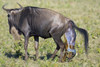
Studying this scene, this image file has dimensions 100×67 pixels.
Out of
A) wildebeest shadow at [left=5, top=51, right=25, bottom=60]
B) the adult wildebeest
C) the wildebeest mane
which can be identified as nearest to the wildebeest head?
the adult wildebeest

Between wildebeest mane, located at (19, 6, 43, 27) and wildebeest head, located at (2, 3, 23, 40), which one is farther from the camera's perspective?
wildebeest head, located at (2, 3, 23, 40)

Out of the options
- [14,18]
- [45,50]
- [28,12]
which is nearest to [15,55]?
[45,50]

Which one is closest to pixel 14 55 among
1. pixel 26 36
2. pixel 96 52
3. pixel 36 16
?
pixel 26 36

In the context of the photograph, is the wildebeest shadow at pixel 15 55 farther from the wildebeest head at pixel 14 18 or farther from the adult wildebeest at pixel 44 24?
the adult wildebeest at pixel 44 24

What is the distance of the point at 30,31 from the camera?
8.13 m

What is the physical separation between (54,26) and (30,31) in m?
0.87

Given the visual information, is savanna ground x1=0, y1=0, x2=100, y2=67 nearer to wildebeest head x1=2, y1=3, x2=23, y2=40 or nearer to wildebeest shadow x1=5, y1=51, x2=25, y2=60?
wildebeest shadow x1=5, y1=51, x2=25, y2=60

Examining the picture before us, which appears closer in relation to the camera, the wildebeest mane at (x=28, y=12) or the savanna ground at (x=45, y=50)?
the savanna ground at (x=45, y=50)

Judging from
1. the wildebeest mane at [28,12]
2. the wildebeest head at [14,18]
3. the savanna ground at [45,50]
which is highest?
the wildebeest mane at [28,12]

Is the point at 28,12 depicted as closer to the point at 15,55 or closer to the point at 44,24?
the point at 44,24

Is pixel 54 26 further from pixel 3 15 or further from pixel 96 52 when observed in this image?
pixel 3 15

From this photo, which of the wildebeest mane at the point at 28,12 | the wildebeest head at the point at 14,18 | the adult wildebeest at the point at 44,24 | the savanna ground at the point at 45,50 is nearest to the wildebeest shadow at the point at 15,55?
the savanna ground at the point at 45,50

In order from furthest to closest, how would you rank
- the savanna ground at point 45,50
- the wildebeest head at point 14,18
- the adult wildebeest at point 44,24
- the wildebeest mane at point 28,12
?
1. the wildebeest head at point 14,18
2. the wildebeest mane at point 28,12
3. the adult wildebeest at point 44,24
4. the savanna ground at point 45,50

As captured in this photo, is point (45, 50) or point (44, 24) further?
point (45, 50)
